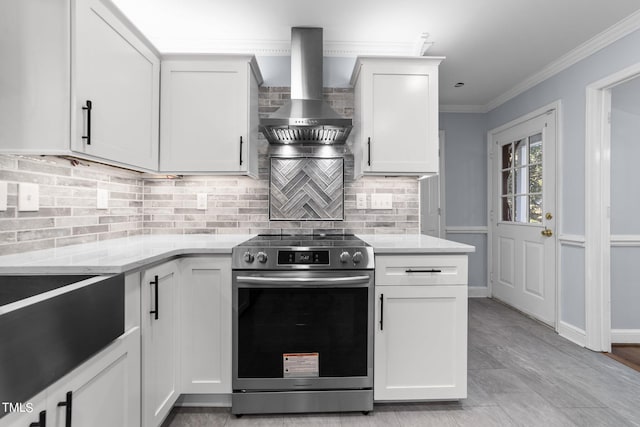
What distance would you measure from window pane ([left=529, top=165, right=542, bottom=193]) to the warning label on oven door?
302cm

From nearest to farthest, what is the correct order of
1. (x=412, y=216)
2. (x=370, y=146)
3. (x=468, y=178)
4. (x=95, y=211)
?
(x=95, y=211), (x=370, y=146), (x=412, y=216), (x=468, y=178)

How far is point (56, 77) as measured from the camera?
135cm

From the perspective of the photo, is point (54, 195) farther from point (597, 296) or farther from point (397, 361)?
point (597, 296)

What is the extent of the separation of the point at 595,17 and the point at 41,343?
3610 millimetres

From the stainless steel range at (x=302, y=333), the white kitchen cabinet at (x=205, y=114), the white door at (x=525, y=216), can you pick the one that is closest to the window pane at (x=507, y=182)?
the white door at (x=525, y=216)

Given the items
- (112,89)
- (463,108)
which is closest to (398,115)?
(112,89)

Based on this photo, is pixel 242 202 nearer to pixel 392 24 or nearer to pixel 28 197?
pixel 28 197

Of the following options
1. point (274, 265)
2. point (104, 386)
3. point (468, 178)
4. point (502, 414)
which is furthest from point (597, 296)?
point (104, 386)

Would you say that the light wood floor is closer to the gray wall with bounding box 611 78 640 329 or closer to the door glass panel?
the gray wall with bounding box 611 78 640 329

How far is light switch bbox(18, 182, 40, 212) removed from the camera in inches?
58.9

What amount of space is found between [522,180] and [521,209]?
330 mm

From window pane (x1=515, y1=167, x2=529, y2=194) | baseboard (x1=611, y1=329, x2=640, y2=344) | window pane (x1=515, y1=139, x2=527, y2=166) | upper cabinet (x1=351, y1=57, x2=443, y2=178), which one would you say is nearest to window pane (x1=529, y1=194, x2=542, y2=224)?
window pane (x1=515, y1=167, x2=529, y2=194)

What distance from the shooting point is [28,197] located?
1535 millimetres

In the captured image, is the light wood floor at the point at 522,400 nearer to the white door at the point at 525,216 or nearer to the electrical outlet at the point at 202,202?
the white door at the point at 525,216
